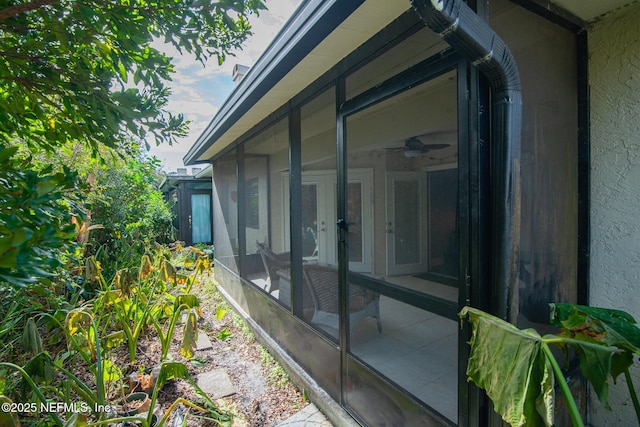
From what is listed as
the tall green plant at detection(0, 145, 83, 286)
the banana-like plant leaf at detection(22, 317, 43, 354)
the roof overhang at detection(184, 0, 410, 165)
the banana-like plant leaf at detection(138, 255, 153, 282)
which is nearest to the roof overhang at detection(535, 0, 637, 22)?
the roof overhang at detection(184, 0, 410, 165)

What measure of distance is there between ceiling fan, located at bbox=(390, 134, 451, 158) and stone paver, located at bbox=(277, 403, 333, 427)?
2.53 meters

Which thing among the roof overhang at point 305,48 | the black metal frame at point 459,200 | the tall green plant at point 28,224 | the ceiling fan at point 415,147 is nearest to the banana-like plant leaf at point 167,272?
the roof overhang at point 305,48

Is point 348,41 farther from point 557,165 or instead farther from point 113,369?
point 113,369

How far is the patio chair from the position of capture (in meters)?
4.04

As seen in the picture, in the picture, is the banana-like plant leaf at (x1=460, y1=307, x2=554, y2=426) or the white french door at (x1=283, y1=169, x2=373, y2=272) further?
the white french door at (x1=283, y1=169, x2=373, y2=272)

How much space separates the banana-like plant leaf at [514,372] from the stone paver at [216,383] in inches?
112

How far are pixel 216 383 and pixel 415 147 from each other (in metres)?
3.23

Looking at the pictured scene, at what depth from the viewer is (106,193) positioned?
6402mm

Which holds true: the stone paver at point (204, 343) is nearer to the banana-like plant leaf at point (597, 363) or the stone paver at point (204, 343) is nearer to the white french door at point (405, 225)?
the white french door at point (405, 225)

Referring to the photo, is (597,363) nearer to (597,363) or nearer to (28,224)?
(597,363)

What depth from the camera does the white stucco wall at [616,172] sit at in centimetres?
176

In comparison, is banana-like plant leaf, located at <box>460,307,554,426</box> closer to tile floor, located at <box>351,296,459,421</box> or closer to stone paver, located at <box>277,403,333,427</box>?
tile floor, located at <box>351,296,459,421</box>

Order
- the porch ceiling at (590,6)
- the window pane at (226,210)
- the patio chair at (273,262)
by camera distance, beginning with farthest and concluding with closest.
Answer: the window pane at (226,210) < the patio chair at (273,262) < the porch ceiling at (590,6)

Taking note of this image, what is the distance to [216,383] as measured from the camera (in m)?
3.37
